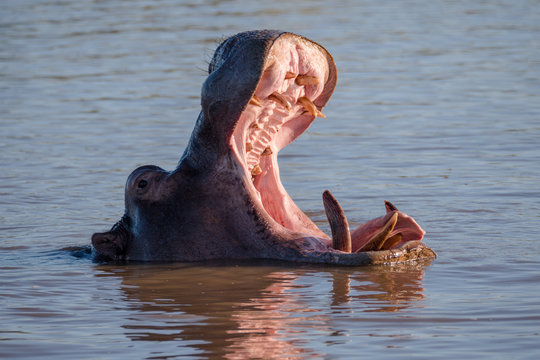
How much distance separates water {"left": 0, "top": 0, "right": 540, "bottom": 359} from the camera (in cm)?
525

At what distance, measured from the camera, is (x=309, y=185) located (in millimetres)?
9531

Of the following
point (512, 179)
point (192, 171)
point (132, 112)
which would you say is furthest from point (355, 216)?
point (132, 112)

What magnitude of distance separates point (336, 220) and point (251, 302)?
2.31 feet

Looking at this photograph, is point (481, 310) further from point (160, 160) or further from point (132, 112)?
point (132, 112)

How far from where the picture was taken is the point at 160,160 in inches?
417

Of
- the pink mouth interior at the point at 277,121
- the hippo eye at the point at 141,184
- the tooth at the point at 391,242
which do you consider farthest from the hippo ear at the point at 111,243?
the tooth at the point at 391,242

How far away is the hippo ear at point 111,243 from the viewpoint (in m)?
6.90

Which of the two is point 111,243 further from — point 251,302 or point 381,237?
point 381,237

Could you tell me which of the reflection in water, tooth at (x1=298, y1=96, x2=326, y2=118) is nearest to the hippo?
tooth at (x1=298, y1=96, x2=326, y2=118)

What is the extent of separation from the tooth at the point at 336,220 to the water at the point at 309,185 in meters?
0.19

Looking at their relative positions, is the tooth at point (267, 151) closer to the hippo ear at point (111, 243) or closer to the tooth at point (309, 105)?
the tooth at point (309, 105)

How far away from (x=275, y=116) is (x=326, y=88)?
0.38m

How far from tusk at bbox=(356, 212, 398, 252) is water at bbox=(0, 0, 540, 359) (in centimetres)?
15

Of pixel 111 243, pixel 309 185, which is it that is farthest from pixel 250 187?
pixel 309 185
